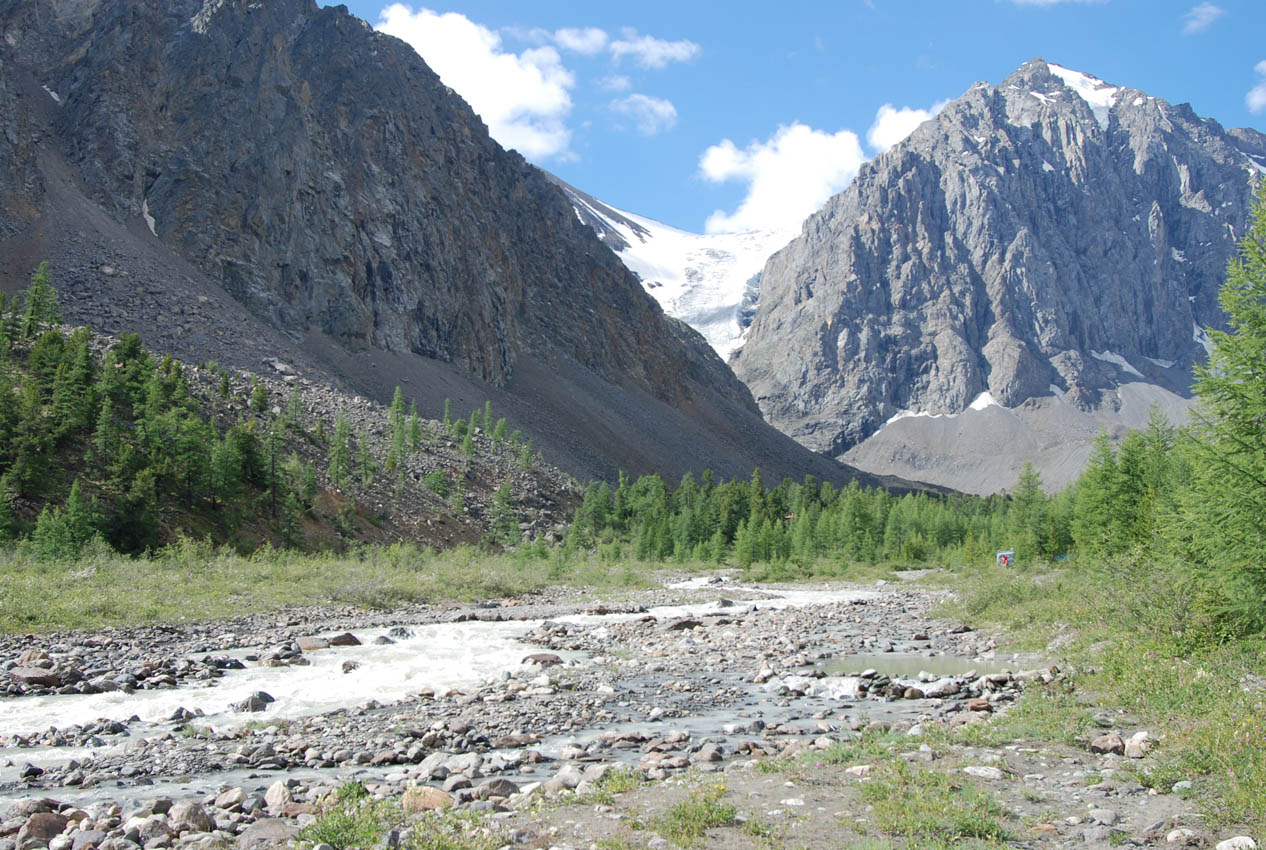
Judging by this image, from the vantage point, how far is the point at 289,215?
367 ft

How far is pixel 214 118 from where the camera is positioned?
11281 cm

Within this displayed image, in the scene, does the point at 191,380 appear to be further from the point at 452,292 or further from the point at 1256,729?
the point at 452,292

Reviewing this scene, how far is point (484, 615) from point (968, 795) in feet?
92.5

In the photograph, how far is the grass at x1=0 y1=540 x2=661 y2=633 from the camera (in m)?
26.2

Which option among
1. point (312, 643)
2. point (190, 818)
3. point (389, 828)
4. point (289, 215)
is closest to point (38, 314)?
point (312, 643)

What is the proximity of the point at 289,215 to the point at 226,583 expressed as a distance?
3536 inches

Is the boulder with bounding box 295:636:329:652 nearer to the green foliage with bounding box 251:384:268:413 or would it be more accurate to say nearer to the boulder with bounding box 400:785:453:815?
the boulder with bounding box 400:785:453:815

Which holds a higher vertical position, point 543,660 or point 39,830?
point 39,830

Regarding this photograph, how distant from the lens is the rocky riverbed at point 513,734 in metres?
9.34

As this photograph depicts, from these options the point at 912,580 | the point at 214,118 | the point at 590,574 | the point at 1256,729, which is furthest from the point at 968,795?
the point at 214,118

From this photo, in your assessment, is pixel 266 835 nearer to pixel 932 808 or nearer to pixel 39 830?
pixel 39 830

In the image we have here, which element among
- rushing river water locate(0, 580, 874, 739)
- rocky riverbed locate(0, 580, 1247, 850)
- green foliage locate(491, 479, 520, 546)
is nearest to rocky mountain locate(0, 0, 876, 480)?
green foliage locate(491, 479, 520, 546)

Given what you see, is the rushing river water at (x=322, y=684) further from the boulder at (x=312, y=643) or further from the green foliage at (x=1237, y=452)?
the green foliage at (x=1237, y=452)

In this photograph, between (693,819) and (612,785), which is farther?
(612,785)
